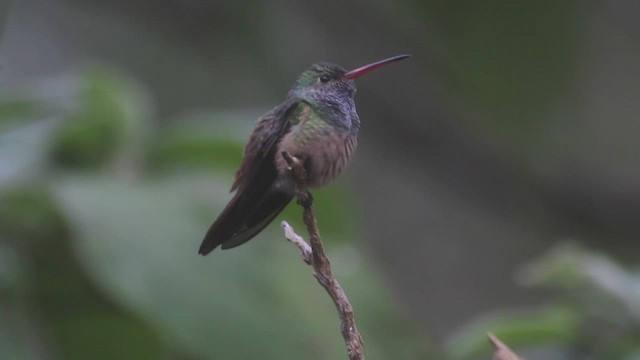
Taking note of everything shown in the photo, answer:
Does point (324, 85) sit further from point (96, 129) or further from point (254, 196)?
point (96, 129)

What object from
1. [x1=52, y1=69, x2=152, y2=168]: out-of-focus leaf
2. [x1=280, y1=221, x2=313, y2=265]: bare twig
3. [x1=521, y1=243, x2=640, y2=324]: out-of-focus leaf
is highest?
[x1=521, y1=243, x2=640, y2=324]: out-of-focus leaf

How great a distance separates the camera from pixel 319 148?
2.54ft

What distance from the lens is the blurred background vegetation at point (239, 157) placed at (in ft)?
5.47

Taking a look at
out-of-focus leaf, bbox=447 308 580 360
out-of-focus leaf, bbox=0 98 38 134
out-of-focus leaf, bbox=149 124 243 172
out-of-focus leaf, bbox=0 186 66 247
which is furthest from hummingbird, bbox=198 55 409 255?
out-of-focus leaf, bbox=0 98 38 134

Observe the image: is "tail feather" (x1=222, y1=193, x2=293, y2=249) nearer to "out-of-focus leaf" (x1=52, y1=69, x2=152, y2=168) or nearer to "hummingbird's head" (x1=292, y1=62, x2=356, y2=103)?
"hummingbird's head" (x1=292, y1=62, x2=356, y2=103)

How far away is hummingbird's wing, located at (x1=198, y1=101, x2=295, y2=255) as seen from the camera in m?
0.74

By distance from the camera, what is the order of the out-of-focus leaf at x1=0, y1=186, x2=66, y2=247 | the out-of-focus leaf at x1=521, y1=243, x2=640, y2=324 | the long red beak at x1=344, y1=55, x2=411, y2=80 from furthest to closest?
the out-of-focus leaf at x1=0, y1=186, x2=66, y2=247
the out-of-focus leaf at x1=521, y1=243, x2=640, y2=324
the long red beak at x1=344, y1=55, x2=411, y2=80

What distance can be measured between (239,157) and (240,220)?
1.18m

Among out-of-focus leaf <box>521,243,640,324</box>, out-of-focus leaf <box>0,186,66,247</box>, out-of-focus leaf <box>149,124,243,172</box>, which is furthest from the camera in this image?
out-of-focus leaf <box>149,124,243,172</box>

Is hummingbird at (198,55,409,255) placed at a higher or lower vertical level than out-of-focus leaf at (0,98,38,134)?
lower

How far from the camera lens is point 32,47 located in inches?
130

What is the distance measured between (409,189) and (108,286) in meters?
2.18

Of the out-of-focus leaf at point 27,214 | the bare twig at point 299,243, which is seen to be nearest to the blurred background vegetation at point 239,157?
the out-of-focus leaf at point 27,214

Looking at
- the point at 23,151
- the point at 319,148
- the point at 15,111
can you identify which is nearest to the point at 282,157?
the point at 319,148
